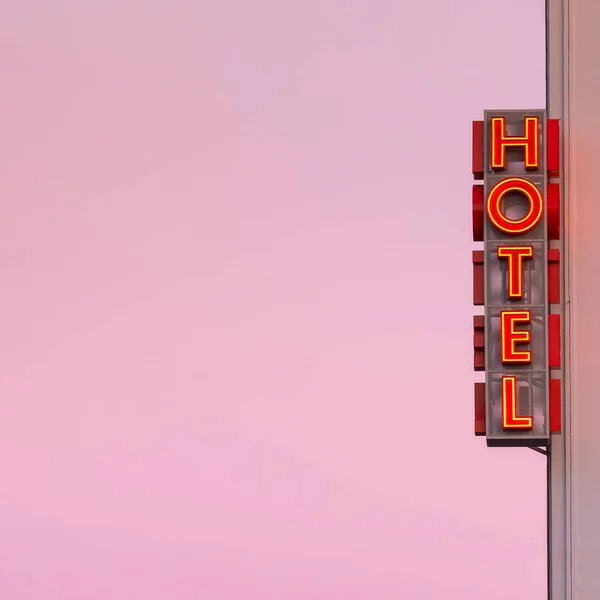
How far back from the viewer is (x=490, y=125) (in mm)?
31844

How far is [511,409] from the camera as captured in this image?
102 ft

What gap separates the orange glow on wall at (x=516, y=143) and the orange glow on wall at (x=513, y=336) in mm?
3050

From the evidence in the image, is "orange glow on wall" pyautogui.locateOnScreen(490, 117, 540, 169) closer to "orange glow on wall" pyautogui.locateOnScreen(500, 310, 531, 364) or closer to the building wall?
the building wall

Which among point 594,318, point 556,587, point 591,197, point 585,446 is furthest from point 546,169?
point 556,587

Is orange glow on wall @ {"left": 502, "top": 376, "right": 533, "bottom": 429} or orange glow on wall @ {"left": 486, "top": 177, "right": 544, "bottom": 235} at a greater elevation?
orange glow on wall @ {"left": 486, "top": 177, "right": 544, "bottom": 235}

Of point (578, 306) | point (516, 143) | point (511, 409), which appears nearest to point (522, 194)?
point (516, 143)

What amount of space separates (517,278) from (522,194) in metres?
1.75

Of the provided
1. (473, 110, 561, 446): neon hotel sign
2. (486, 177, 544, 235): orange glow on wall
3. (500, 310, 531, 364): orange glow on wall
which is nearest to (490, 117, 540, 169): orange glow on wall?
(473, 110, 561, 446): neon hotel sign

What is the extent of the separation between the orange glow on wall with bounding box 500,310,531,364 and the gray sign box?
0.18 meters

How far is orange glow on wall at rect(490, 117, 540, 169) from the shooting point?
31.5m

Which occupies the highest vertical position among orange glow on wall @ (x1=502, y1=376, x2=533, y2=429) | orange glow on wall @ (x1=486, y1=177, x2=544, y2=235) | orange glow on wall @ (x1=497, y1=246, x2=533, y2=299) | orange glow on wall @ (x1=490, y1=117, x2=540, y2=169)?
orange glow on wall @ (x1=490, y1=117, x2=540, y2=169)

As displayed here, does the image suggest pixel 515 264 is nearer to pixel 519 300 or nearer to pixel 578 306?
pixel 519 300

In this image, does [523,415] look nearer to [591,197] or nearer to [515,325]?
[515,325]

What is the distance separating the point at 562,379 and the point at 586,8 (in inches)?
307
